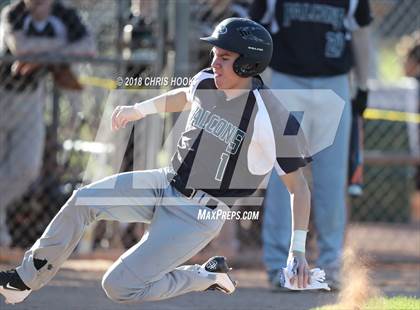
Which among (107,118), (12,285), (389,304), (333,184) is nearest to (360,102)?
(333,184)

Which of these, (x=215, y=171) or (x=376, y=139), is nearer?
(x=215, y=171)

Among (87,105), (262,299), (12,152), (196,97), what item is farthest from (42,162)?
(196,97)

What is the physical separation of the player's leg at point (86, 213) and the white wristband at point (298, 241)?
2.47ft

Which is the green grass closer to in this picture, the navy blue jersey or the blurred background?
the navy blue jersey

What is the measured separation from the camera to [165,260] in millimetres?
5070

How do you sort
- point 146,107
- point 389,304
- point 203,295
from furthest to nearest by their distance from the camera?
1. point 203,295
2. point 389,304
3. point 146,107

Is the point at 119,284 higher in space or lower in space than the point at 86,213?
lower

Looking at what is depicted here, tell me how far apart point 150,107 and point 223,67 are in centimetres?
49

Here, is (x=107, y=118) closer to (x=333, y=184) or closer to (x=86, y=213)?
(x=333, y=184)

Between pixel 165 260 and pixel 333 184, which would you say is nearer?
pixel 165 260

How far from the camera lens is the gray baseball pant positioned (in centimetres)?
503

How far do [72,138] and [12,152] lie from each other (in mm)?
1005

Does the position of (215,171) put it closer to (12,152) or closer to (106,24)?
(12,152)

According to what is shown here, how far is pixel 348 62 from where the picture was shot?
23.3ft
